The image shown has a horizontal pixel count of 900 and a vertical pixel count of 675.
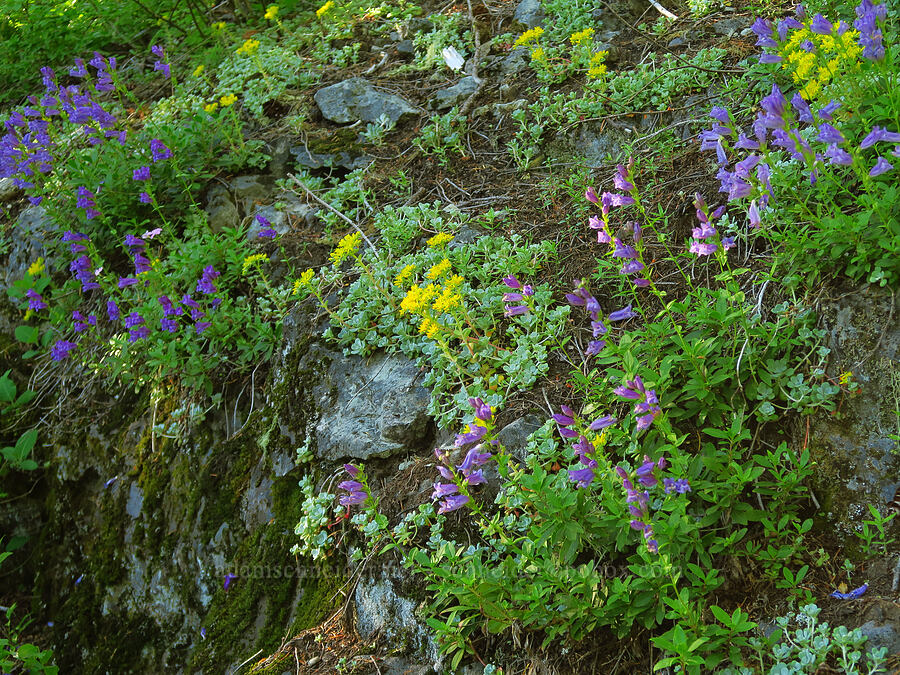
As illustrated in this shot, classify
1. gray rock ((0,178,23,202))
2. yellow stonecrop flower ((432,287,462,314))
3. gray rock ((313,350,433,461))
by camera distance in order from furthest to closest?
1. gray rock ((0,178,23,202))
2. gray rock ((313,350,433,461))
3. yellow stonecrop flower ((432,287,462,314))

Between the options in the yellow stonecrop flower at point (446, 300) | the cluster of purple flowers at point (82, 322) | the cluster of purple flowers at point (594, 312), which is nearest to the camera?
the cluster of purple flowers at point (594, 312)

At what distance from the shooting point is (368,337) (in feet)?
11.7

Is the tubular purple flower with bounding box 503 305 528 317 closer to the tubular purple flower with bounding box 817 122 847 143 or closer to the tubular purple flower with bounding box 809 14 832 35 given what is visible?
the tubular purple flower with bounding box 817 122 847 143

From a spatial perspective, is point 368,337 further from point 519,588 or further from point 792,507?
point 792,507

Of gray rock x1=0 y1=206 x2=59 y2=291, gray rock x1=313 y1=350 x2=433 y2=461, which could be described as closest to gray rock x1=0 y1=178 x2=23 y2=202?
gray rock x1=0 y1=206 x2=59 y2=291

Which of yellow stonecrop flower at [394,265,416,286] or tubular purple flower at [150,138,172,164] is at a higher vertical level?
tubular purple flower at [150,138,172,164]

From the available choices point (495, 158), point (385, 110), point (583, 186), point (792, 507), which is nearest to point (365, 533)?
point (792, 507)

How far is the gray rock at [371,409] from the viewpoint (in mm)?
3229

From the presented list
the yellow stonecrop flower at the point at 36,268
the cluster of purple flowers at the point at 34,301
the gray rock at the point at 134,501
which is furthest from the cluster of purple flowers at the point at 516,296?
the yellow stonecrop flower at the point at 36,268

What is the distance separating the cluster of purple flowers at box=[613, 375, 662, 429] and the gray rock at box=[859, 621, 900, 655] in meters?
0.82

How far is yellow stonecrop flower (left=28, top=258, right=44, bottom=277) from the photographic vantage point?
5.09 m

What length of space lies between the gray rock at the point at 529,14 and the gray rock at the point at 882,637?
4476 millimetres

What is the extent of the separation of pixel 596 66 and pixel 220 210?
2662 millimetres

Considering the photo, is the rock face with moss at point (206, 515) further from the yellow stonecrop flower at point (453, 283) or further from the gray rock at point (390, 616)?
the yellow stonecrop flower at point (453, 283)
